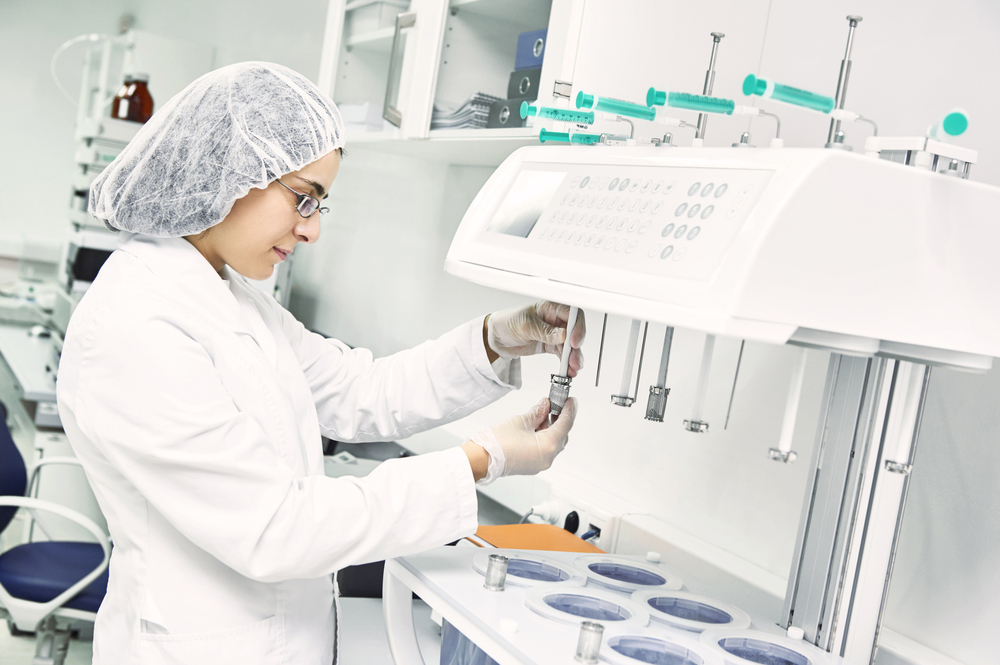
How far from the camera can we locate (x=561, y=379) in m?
1.05

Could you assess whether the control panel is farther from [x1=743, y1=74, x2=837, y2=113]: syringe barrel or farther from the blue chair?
the blue chair

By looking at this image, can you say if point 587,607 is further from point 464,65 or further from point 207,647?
point 464,65

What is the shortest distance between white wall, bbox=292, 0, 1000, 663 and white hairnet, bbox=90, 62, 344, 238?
1.63ft

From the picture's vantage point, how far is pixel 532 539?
1.32 metres

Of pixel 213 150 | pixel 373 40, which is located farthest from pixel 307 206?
pixel 373 40

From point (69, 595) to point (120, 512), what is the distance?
1.08 meters

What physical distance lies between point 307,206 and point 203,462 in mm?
348

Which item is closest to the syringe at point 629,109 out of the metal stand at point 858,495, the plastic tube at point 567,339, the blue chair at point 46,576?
the plastic tube at point 567,339

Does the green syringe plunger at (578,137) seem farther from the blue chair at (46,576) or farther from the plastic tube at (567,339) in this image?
the blue chair at (46,576)

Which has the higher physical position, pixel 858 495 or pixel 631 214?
pixel 631 214

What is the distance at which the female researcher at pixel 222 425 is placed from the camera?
89cm

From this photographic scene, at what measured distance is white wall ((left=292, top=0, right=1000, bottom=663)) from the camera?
1.03 m

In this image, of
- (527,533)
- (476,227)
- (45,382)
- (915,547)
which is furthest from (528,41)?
(45,382)

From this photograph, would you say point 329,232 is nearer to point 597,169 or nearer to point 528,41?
point 528,41
